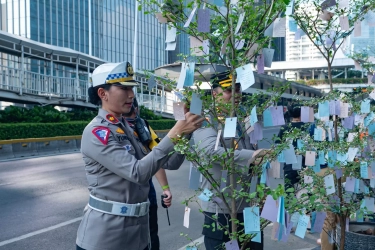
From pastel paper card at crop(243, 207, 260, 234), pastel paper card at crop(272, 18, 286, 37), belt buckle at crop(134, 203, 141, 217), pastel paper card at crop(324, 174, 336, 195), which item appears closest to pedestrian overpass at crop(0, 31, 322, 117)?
pastel paper card at crop(324, 174, 336, 195)

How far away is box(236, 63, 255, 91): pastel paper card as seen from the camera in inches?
72.0

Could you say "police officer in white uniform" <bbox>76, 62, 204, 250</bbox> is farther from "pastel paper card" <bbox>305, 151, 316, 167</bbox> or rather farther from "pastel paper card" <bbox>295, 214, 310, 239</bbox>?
"pastel paper card" <bbox>305, 151, 316, 167</bbox>

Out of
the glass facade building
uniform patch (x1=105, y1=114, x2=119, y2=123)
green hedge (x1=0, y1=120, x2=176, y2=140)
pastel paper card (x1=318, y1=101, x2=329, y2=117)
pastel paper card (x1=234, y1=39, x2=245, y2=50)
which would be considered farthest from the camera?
the glass facade building

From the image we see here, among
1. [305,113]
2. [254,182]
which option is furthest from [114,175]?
[305,113]

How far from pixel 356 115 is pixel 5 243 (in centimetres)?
400

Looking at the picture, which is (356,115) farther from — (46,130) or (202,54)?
(46,130)

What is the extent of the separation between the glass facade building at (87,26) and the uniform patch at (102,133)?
144ft

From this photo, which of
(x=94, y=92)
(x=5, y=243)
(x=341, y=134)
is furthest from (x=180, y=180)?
(x=94, y=92)

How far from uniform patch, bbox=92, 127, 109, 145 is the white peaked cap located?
26cm

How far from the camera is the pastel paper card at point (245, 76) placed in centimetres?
183

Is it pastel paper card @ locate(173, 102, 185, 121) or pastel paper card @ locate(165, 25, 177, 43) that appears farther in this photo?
pastel paper card @ locate(165, 25, 177, 43)

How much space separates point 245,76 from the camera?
186 cm

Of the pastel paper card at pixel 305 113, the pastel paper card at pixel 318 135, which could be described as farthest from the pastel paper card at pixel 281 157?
the pastel paper card at pixel 318 135

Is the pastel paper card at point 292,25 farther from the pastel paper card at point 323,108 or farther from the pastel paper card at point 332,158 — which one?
the pastel paper card at point 332,158
